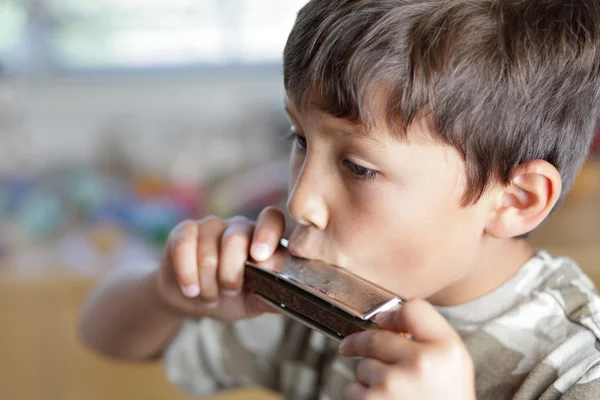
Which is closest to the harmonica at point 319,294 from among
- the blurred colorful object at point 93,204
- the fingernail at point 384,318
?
the fingernail at point 384,318

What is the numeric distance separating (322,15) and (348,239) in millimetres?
201

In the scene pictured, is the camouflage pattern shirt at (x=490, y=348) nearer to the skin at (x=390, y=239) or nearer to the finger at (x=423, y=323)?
the skin at (x=390, y=239)

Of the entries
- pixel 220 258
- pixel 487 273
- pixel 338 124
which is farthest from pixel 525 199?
pixel 220 258

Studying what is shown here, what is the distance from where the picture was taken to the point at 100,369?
171 cm

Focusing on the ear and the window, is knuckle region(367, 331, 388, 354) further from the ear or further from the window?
the window

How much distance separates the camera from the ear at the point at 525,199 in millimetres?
683

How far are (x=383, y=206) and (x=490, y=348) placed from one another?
180 millimetres

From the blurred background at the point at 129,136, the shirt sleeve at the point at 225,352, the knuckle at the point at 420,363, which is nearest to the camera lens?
the knuckle at the point at 420,363

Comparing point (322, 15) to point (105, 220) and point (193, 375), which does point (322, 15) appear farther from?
point (105, 220)

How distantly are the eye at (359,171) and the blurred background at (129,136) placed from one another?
3.52 feet

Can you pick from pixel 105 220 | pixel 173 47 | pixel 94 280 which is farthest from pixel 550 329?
pixel 173 47

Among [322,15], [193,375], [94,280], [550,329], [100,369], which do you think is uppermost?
[322,15]

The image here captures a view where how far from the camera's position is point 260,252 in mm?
716

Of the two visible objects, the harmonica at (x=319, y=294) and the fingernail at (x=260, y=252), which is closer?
the harmonica at (x=319, y=294)
